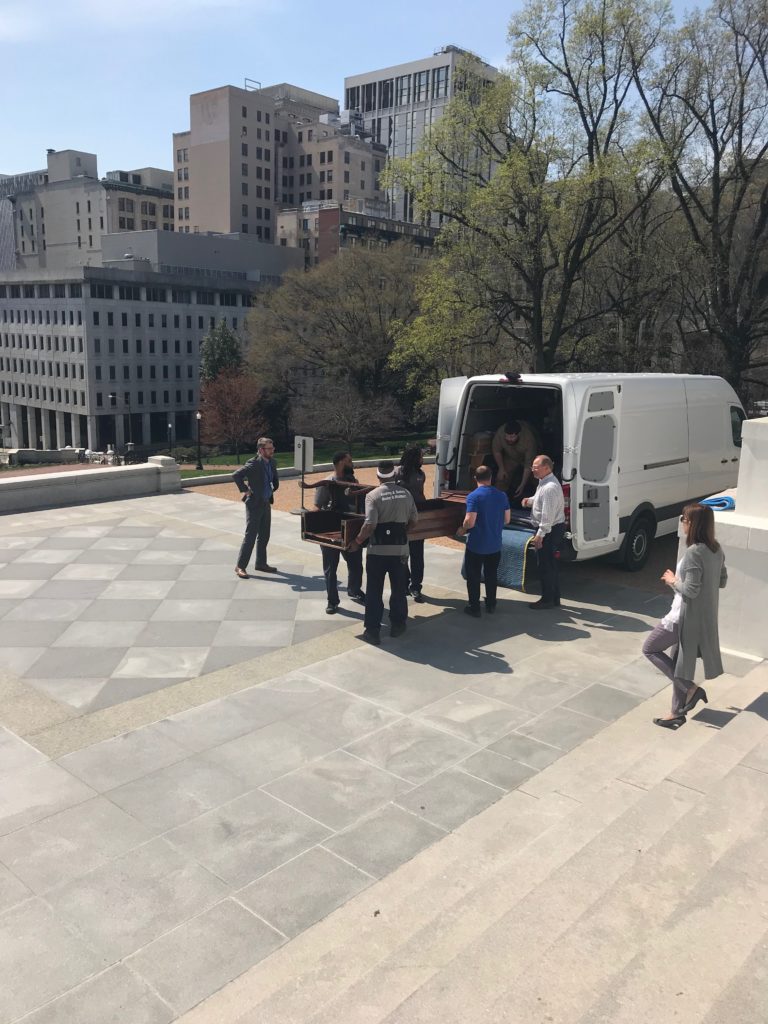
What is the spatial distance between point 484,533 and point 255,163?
111 meters

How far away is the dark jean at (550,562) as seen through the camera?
935 centimetres

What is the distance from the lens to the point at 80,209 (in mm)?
117188

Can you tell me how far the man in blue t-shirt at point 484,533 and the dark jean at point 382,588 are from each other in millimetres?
1024

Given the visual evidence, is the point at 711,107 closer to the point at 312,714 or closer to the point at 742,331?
the point at 742,331

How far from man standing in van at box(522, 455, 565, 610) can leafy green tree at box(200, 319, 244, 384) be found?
212 ft

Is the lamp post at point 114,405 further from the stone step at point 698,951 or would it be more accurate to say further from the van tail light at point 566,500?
the stone step at point 698,951

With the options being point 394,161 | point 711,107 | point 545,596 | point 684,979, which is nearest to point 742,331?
point 711,107

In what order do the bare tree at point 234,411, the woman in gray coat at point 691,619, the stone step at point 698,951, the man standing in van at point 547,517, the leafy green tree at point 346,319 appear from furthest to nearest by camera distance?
the bare tree at point 234,411 → the leafy green tree at point 346,319 → the man standing in van at point 547,517 → the woman in gray coat at point 691,619 → the stone step at point 698,951

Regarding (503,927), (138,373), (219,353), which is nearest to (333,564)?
(503,927)

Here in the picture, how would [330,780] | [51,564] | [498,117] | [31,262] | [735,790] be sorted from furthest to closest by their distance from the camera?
[31,262] → [498,117] → [51,564] → [330,780] → [735,790]

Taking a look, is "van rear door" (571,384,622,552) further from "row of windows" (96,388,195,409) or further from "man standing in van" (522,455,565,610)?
"row of windows" (96,388,195,409)

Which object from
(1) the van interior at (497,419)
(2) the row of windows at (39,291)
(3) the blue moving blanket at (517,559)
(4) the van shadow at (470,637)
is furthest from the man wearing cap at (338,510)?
(2) the row of windows at (39,291)

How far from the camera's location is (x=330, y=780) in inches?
221

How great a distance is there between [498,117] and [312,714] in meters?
20.4
